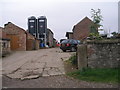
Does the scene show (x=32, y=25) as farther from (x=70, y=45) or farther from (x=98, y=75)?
(x=98, y=75)

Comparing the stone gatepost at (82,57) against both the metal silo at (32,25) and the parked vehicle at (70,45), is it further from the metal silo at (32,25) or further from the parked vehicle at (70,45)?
the metal silo at (32,25)

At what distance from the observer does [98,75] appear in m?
8.19

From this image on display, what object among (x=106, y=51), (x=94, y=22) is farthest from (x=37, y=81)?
(x=94, y=22)

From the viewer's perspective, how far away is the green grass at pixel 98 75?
25.3 ft

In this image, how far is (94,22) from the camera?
35.2 feet

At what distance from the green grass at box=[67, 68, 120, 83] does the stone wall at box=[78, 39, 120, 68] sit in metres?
0.42

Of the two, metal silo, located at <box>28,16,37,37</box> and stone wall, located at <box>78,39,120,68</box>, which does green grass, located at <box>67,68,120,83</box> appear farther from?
metal silo, located at <box>28,16,37,37</box>

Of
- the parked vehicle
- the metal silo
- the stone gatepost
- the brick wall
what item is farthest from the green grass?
the metal silo

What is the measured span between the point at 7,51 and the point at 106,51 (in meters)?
15.9

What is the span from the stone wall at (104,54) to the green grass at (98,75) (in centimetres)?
42

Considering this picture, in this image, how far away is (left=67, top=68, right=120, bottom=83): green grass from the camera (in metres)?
7.70

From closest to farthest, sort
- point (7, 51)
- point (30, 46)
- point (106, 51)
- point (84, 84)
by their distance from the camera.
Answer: point (84, 84) < point (106, 51) < point (7, 51) < point (30, 46)

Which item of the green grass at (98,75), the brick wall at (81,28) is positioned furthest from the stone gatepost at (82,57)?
the brick wall at (81,28)

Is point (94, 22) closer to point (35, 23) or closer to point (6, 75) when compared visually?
point (6, 75)
